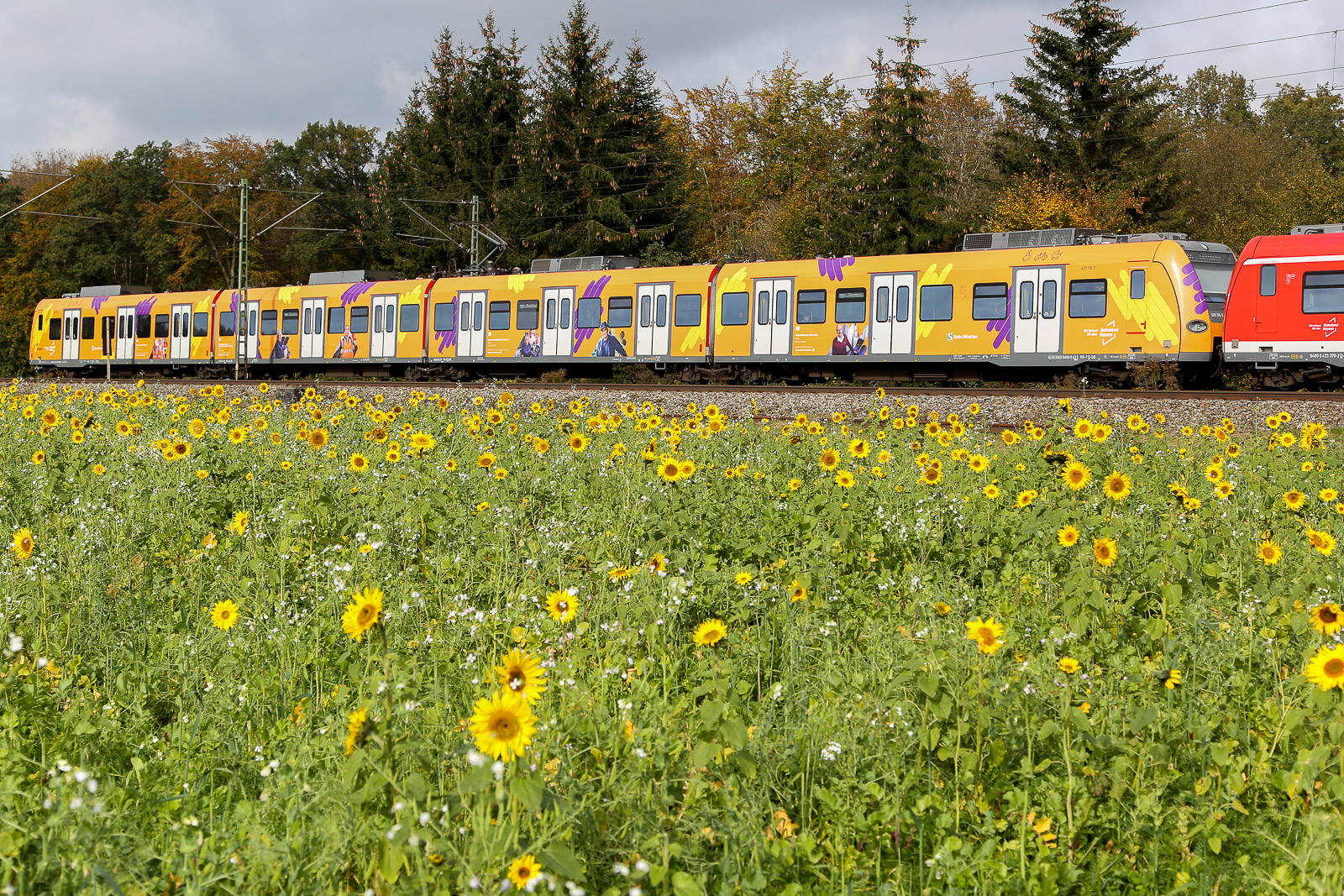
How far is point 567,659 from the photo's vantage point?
3.45m

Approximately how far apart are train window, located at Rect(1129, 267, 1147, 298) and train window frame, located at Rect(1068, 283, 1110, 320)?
1.34 feet

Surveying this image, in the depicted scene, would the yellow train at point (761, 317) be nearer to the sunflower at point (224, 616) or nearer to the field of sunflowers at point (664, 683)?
the field of sunflowers at point (664, 683)

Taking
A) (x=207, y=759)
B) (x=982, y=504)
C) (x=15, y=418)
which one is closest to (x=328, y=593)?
(x=207, y=759)

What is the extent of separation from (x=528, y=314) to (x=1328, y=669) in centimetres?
2406

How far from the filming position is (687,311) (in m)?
23.3

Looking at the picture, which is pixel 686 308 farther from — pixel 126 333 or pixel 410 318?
pixel 126 333

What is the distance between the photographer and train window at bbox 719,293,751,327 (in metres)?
22.5

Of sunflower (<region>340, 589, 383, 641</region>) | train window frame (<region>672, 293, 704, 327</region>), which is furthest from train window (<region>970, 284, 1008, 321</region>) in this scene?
sunflower (<region>340, 589, 383, 641</region>)

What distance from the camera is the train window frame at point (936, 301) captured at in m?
20.1

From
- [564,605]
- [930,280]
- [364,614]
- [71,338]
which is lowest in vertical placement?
[564,605]

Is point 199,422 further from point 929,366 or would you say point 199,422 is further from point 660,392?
point 929,366

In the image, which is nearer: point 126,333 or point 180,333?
point 180,333

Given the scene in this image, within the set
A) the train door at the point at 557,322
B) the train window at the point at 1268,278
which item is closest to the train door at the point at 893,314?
the train window at the point at 1268,278

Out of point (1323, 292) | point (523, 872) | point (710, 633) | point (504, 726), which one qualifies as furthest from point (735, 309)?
point (523, 872)
